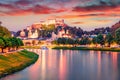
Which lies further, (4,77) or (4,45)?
(4,45)

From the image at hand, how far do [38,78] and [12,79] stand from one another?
11.7 feet

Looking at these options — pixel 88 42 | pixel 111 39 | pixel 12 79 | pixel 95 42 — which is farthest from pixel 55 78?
pixel 88 42

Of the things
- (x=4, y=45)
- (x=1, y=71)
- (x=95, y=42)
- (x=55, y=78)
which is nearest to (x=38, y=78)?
(x=55, y=78)

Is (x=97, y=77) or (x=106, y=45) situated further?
(x=106, y=45)

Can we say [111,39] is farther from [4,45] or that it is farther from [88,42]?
[4,45]

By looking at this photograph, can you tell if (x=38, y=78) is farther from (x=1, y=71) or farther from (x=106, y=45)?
(x=106, y=45)

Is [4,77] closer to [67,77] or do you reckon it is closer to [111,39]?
[67,77]

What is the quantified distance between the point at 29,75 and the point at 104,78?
9.88m

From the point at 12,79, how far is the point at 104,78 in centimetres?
1135

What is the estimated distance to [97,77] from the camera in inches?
1766

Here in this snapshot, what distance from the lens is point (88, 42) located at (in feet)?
648

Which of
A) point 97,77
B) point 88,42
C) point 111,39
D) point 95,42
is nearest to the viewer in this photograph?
point 97,77

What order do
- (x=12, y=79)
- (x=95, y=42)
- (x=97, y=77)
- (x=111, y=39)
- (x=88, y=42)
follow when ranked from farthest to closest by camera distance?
(x=88, y=42) < (x=95, y=42) < (x=111, y=39) < (x=97, y=77) < (x=12, y=79)

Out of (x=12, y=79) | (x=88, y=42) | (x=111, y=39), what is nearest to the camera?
(x=12, y=79)
